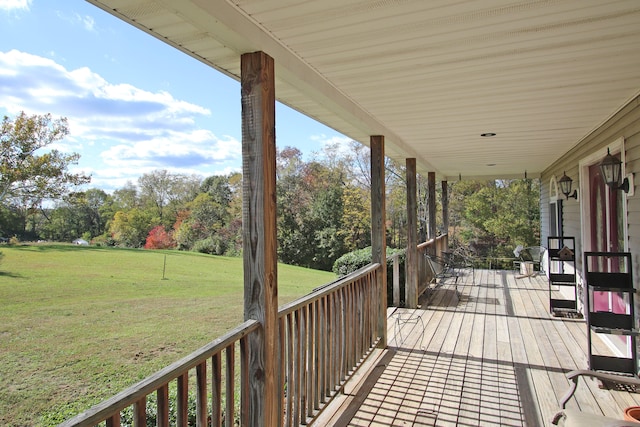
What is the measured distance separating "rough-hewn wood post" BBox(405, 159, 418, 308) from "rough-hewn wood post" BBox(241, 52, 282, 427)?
14.4 ft

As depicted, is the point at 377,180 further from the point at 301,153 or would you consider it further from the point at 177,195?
the point at 177,195

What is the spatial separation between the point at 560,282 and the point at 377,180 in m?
3.44

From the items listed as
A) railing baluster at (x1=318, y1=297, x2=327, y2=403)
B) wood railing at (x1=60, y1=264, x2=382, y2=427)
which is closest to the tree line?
wood railing at (x1=60, y1=264, x2=382, y2=427)

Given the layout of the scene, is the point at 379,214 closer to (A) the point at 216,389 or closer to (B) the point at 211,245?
(A) the point at 216,389

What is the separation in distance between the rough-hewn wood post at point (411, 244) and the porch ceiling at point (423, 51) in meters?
2.14

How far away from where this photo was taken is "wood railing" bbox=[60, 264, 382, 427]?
1199 millimetres

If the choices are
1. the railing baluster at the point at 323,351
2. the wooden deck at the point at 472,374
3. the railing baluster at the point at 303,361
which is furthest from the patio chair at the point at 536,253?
the railing baluster at the point at 303,361

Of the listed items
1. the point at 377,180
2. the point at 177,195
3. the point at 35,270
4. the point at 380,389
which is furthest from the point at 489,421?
the point at 177,195

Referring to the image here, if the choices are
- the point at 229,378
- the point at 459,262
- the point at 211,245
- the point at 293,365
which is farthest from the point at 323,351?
the point at 211,245

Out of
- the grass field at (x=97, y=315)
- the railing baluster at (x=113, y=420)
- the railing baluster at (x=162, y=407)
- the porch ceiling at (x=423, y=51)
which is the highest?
the porch ceiling at (x=423, y=51)

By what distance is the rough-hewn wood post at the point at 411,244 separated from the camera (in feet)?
19.6

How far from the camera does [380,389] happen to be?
3.16 metres

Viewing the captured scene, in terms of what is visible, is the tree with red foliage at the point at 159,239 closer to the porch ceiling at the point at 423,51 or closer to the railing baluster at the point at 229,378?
the porch ceiling at the point at 423,51

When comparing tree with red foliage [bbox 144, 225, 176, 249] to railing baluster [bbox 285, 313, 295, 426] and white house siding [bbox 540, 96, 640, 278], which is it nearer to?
white house siding [bbox 540, 96, 640, 278]
